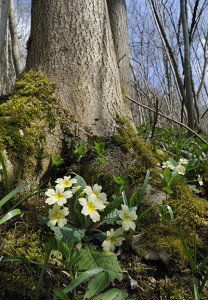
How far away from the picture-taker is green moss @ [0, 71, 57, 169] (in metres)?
1.45

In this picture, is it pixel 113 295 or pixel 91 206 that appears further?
pixel 91 206

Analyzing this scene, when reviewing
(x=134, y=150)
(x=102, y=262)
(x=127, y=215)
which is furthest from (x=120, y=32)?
(x=102, y=262)

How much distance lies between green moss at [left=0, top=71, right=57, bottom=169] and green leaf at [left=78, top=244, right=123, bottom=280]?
0.77 m

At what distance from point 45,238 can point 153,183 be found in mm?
846

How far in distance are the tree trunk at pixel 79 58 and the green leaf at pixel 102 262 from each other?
97 centimetres

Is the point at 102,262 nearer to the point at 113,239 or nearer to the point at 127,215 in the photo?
the point at 113,239

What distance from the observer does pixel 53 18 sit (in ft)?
6.52

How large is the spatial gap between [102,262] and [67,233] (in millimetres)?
227

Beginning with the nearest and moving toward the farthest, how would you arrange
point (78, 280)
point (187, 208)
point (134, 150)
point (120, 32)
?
point (78, 280)
point (187, 208)
point (134, 150)
point (120, 32)

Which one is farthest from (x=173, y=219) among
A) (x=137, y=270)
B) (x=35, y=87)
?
(x=35, y=87)

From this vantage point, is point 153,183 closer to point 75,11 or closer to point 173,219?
point 173,219

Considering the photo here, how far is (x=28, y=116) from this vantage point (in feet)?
5.24

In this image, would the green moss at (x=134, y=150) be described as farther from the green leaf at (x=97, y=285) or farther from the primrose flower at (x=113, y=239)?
the green leaf at (x=97, y=285)

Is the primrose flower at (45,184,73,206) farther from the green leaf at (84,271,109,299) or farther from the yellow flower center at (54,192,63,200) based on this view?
the green leaf at (84,271,109,299)
